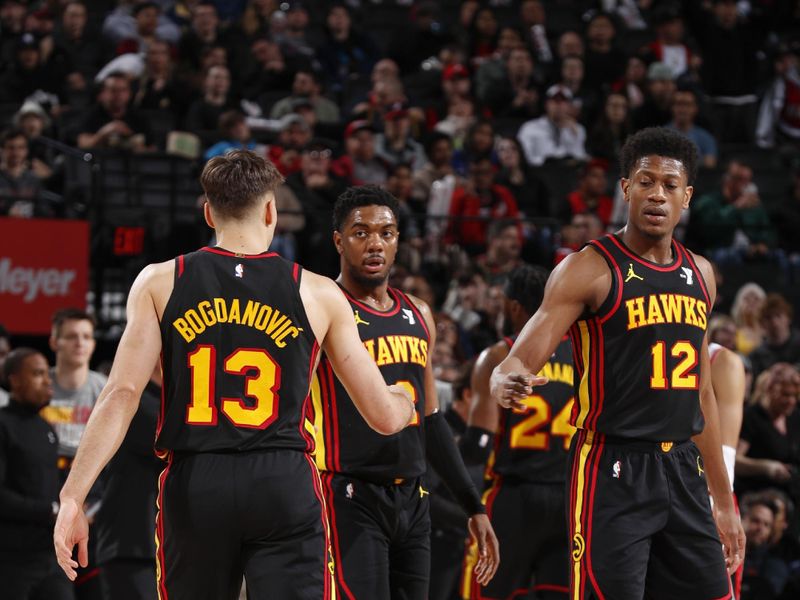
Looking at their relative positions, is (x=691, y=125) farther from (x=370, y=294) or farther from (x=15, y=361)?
(x=370, y=294)

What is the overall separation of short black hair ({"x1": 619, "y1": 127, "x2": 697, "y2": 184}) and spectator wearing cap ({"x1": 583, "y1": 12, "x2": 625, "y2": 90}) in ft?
36.5

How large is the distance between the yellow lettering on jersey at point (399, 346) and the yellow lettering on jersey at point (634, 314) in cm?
117

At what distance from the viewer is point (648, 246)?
531 cm

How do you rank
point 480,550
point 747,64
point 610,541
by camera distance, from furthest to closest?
point 747,64
point 480,550
point 610,541

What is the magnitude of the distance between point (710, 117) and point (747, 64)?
1640 mm

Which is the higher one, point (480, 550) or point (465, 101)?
point (465, 101)

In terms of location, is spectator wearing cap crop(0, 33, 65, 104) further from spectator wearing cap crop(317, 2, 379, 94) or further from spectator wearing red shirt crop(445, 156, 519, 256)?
spectator wearing red shirt crop(445, 156, 519, 256)

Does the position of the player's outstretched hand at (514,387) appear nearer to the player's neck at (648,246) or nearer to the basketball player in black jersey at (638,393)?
the basketball player in black jersey at (638,393)

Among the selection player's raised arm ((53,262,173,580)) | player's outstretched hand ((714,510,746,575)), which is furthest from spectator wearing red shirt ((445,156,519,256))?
player's raised arm ((53,262,173,580))

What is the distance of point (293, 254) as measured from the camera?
12070 millimetres

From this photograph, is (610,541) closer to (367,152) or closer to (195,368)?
(195,368)

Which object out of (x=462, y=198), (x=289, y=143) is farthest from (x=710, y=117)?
(x=289, y=143)

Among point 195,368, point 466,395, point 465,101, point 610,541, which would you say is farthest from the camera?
point 465,101

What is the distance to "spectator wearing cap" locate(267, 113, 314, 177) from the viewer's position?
13.2 metres
